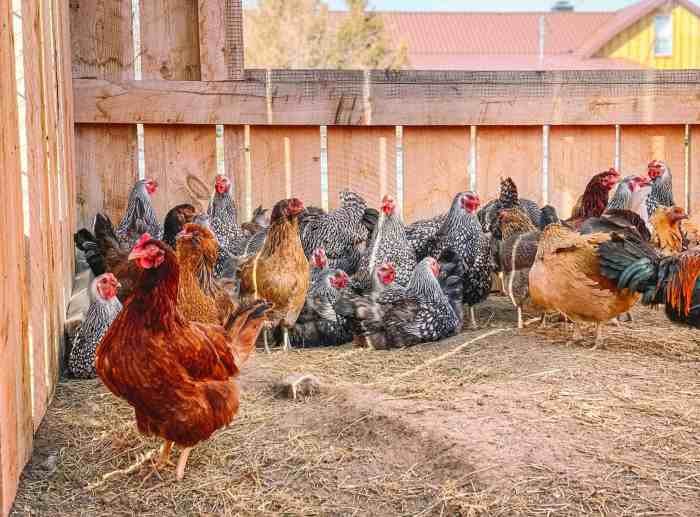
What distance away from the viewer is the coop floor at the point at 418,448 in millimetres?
3250

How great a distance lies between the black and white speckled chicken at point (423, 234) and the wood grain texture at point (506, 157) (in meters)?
0.61

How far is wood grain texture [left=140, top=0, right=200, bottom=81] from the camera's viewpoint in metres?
6.55

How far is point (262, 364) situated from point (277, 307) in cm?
49

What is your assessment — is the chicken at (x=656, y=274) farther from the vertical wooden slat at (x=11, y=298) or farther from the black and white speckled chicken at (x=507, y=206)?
the vertical wooden slat at (x=11, y=298)

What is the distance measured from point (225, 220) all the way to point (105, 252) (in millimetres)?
1078

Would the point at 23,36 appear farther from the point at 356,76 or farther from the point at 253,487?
the point at 356,76

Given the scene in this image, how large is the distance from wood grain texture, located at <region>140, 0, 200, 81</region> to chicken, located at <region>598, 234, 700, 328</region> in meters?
3.61

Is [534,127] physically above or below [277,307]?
above

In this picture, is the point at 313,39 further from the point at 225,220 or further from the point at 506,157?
the point at 225,220

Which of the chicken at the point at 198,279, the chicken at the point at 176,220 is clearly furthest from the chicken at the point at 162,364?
the chicken at the point at 176,220

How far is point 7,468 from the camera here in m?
3.05

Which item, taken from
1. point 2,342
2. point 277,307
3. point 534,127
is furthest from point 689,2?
point 2,342

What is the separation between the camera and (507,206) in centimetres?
691

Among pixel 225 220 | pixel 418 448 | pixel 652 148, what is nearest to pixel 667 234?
pixel 652 148
